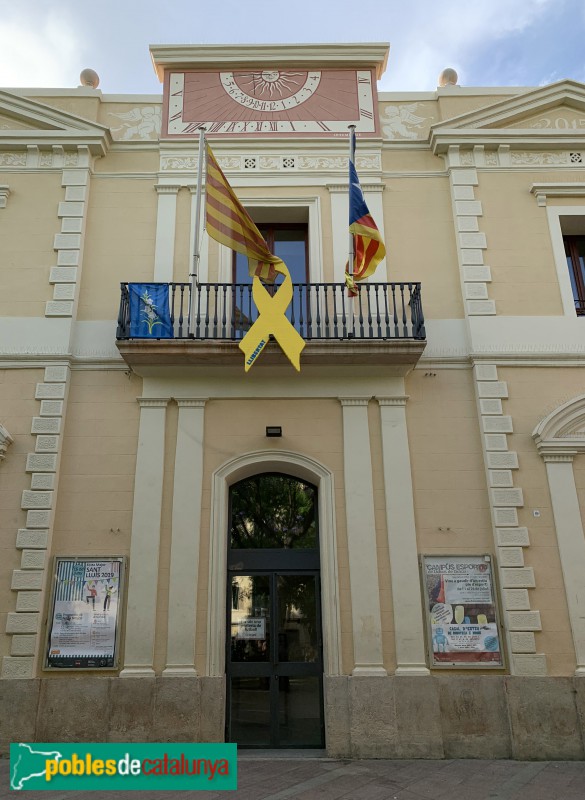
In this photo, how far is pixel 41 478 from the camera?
8.71 meters

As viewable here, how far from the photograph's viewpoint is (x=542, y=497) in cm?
877

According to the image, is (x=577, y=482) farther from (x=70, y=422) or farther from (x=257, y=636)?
(x=70, y=422)

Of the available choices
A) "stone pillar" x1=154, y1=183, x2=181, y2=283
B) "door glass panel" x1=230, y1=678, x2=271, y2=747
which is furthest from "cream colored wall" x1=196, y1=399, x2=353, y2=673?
"stone pillar" x1=154, y1=183, x2=181, y2=283

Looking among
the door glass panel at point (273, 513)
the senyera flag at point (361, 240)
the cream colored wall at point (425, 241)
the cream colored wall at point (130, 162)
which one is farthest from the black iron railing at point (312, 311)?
the cream colored wall at point (130, 162)

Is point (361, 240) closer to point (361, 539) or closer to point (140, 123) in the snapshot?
point (361, 539)

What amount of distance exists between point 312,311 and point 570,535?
509 centimetres

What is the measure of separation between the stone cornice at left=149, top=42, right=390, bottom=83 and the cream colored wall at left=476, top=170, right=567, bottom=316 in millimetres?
3431

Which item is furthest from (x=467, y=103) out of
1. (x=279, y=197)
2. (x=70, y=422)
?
(x=70, y=422)

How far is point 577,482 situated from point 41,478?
310 inches

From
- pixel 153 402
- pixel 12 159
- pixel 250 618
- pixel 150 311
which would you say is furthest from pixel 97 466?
pixel 12 159

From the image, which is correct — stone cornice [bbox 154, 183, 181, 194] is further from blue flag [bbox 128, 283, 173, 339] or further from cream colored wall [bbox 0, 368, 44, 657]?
cream colored wall [bbox 0, 368, 44, 657]

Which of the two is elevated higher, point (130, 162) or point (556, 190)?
point (130, 162)

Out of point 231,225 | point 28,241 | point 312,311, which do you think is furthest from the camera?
point 28,241

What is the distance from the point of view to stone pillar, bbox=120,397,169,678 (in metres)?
8.07
